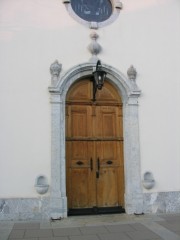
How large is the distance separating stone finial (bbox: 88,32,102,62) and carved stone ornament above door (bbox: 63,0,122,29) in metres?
0.26

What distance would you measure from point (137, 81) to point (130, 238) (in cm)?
395

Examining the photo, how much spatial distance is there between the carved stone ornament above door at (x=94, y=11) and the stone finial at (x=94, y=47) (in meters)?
0.26

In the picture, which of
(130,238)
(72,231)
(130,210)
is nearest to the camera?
(130,238)

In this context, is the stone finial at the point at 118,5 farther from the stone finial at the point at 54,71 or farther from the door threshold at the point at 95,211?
the door threshold at the point at 95,211

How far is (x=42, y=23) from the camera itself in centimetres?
833

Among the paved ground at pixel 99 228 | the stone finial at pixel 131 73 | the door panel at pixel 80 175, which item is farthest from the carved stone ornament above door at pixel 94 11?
the paved ground at pixel 99 228

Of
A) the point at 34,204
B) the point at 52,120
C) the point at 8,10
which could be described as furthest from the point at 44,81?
the point at 34,204

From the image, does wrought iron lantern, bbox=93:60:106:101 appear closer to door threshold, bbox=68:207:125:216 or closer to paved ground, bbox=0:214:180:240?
door threshold, bbox=68:207:125:216

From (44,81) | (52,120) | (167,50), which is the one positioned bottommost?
(52,120)

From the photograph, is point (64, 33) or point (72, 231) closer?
point (72, 231)

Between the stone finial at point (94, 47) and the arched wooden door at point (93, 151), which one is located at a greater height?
the stone finial at point (94, 47)

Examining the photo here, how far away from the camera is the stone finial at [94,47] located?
8383 mm

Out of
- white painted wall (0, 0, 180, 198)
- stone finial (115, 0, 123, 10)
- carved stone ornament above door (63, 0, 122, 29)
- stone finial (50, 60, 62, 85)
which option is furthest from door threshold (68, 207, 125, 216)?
stone finial (115, 0, 123, 10)

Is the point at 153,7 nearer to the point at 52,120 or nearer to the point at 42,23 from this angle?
the point at 42,23
